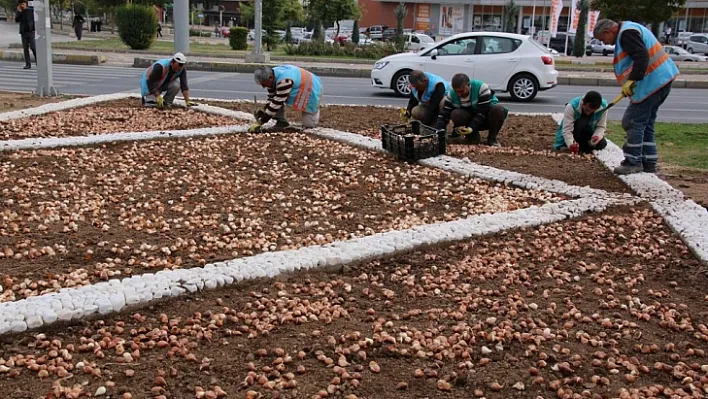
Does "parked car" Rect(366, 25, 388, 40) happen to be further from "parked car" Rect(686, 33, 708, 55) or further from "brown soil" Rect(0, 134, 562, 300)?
"brown soil" Rect(0, 134, 562, 300)

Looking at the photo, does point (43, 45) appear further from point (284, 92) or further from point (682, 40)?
point (682, 40)

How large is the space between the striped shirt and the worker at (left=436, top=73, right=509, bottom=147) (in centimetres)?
188

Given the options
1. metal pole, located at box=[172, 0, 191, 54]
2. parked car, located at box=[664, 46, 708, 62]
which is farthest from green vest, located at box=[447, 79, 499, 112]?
parked car, located at box=[664, 46, 708, 62]

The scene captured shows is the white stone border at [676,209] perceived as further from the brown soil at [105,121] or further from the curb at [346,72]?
the curb at [346,72]

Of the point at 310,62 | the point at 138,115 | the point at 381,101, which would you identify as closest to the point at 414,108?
the point at 138,115

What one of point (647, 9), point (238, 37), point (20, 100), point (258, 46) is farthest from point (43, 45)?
point (647, 9)

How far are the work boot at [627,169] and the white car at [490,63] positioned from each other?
Answer: 27.2 feet

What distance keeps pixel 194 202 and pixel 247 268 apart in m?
1.95

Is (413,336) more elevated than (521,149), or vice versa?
(521,149)

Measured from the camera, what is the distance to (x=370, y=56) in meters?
29.6

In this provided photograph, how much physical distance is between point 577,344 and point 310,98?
6.33 metres

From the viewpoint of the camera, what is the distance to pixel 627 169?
7289 millimetres

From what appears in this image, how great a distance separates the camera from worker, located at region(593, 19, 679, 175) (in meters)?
6.82

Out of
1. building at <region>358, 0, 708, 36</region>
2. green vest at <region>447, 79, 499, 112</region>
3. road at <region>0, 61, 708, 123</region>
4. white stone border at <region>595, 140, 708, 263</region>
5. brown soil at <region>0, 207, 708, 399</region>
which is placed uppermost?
building at <region>358, 0, 708, 36</region>
